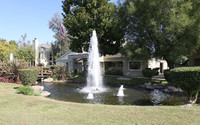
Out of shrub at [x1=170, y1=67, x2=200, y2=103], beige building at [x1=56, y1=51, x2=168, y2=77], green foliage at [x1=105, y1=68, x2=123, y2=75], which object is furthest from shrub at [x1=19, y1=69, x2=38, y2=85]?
green foliage at [x1=105, y1=68, x2=123, y2=75]

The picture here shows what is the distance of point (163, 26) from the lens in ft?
50.6

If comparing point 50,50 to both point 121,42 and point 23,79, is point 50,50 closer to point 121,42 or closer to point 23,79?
point 121,42

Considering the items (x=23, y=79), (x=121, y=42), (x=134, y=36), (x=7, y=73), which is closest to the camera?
(x=23, y=79)

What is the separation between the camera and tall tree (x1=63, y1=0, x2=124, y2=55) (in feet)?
66.7

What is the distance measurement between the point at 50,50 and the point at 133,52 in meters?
34.5

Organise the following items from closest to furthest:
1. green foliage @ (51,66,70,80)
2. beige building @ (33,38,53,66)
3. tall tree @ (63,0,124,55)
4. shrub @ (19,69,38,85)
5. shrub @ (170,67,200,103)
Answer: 1. shrub @ (170,67,200,103)
2. shrub @ (19,69,38,85)
3. tall tree @ (63,0,124,55)
4. green foliage @ (51,66,70,80)
5. beige building @ (33,38,53,66)

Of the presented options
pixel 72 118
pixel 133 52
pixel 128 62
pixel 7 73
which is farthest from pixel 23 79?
pixel 128 62

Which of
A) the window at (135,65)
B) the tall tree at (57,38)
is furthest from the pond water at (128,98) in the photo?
the tall tree at (57,38)

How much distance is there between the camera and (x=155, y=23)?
15.0m

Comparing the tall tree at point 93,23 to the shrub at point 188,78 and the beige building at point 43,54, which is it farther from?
the beige building at point 43,54

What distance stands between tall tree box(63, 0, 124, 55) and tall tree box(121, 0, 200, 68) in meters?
2.85

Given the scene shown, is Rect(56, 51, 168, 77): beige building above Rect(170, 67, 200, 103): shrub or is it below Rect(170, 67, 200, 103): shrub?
above

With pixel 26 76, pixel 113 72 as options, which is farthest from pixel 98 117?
pixel 113 72

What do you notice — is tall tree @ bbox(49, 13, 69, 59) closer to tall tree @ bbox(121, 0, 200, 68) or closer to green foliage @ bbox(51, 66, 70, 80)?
green foliage @ bbox(51, 66, 70, 80)
